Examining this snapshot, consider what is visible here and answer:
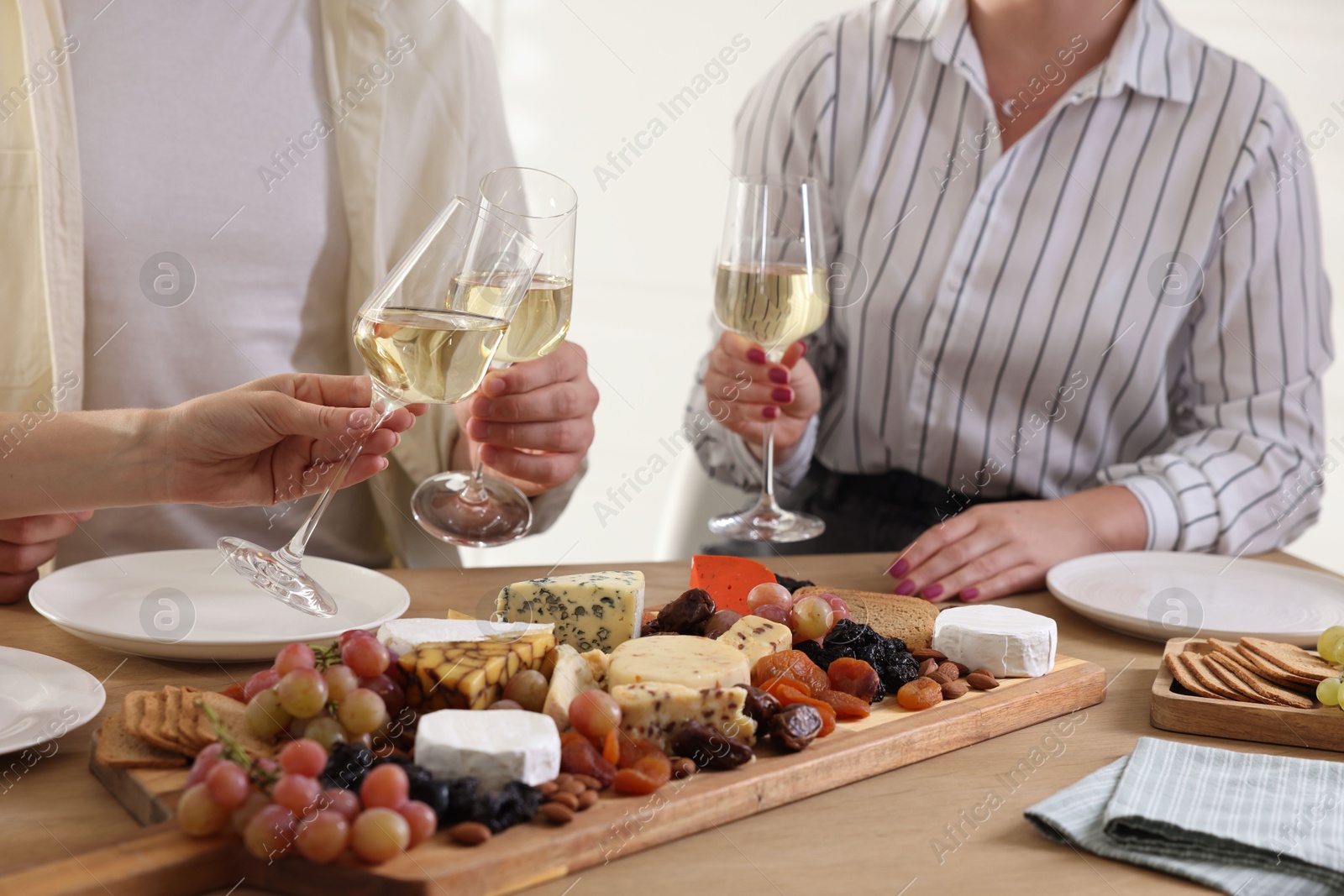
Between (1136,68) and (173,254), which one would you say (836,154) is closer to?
(1136,68)

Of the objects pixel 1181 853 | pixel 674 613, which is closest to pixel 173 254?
pixel 674 613

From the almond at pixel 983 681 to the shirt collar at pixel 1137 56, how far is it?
1.22 metres

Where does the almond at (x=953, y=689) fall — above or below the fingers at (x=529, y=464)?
below

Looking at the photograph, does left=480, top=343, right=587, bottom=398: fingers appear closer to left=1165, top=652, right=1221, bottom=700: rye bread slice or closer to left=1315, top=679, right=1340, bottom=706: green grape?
left=1165, top=652, right=1221, bottom=700: rye bread slice

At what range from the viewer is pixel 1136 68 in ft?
6.07

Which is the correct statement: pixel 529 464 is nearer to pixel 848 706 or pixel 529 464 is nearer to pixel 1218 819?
pixel 848 706

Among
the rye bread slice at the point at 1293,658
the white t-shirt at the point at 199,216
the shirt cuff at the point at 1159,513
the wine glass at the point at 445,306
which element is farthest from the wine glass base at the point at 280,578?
the shirt cuff at the point at 1159,513

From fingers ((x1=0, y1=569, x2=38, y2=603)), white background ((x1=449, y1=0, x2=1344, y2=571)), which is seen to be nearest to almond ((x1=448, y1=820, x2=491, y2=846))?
fingers ((x1=0, y1=569, x2=38, y2=603))

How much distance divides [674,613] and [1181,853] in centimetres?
46

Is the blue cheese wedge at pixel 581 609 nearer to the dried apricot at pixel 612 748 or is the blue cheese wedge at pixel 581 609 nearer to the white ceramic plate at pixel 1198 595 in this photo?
A: the dried apricot at pixel 612 748

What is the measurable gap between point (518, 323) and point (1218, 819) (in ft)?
2.53

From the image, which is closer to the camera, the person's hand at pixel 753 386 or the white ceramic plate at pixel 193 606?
the white ceramic plate at pixel 193 606

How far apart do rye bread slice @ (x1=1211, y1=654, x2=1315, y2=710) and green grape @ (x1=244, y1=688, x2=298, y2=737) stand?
83 centimetres

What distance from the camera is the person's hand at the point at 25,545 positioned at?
3.85 feet
